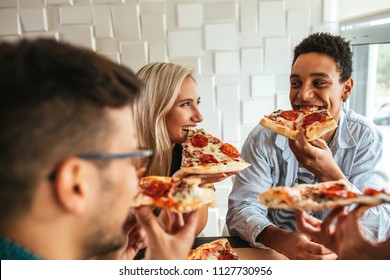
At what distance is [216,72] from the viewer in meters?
1.87

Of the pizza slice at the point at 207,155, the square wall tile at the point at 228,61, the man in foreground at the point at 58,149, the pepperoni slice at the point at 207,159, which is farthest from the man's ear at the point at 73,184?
the square wall tile at the point at 228,61

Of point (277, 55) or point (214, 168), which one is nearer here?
point (214, 168)

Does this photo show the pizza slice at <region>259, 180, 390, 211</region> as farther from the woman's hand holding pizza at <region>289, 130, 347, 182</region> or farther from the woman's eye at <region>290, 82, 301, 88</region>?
the woman's eye at <region>290, 82, 301, 88</region>

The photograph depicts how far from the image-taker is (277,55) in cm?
185

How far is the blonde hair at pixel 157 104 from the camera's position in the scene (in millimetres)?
1714

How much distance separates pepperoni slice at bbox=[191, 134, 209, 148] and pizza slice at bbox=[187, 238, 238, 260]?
0.46 meters

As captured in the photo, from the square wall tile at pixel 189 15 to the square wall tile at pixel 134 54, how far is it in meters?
0.21

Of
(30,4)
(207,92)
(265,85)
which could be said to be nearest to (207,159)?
(207,92)

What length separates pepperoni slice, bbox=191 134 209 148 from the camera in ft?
5.82

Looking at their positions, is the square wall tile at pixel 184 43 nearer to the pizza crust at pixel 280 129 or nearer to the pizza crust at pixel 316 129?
the pizza crust at pixel 280 129

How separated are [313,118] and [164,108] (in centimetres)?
66

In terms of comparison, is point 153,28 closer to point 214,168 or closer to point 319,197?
point 214,168

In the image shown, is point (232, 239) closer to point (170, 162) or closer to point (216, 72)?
point (170, 162)
